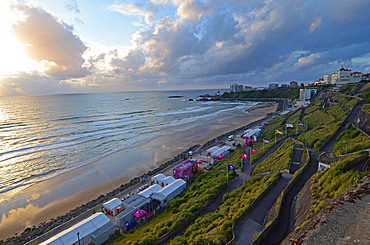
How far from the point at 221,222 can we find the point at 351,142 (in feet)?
46.6

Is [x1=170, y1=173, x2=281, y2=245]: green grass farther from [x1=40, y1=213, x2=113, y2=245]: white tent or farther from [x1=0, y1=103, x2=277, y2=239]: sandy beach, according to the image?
[x1=0, y1=103, x2=277, y2=239]: sandy beach

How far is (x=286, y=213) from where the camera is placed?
31.3 feet

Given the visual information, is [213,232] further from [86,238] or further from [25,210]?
[25,210]

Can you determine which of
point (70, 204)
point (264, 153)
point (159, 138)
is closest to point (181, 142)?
point (159, 138)

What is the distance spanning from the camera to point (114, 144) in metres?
38.6

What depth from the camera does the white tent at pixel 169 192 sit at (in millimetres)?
17019

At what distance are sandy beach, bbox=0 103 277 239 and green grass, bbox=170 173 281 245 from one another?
14610 mm

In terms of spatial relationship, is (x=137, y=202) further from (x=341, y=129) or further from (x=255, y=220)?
(x=341, y=129)

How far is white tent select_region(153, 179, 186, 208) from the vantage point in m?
17.0

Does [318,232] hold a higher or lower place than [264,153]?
higher

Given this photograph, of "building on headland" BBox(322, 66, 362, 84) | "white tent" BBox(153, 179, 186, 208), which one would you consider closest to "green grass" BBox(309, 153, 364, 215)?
"white tent" BBox(153, 179, 186, 208)

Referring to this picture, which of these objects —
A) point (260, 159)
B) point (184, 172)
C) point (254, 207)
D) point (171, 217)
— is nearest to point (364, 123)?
point (260, 159)

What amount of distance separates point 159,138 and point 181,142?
19.7 feet

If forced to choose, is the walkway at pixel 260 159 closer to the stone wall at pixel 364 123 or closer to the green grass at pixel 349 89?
the stone wall at pixel 364 123
